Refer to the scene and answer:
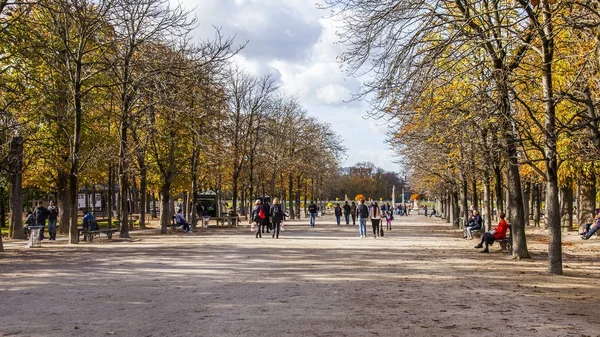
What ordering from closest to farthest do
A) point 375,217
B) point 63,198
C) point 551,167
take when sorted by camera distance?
point 551,167
point 375,217
point 63,198

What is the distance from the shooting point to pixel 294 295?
11211 millimetres

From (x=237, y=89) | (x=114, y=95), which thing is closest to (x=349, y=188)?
(x=237, y=89)

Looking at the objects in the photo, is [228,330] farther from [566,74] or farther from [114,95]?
[114,95]

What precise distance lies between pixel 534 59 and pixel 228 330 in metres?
14.4

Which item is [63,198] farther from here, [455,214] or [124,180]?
[455,214]

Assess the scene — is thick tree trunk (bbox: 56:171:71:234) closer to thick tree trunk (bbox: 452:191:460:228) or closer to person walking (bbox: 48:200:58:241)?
person walking (bbox: 48:200:58:241)

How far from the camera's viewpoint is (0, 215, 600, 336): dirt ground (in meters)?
8.42

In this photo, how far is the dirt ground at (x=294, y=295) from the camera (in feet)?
27.6

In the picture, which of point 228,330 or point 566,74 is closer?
point 228,330

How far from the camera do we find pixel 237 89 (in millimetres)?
48469

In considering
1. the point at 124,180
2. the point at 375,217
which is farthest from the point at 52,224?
the point at 375,217

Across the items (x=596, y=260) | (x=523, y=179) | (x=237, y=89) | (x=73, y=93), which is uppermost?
(x=237, y=89)

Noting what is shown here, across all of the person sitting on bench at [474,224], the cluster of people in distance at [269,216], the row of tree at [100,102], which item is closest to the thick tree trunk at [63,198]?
the row of tree at [100,102]

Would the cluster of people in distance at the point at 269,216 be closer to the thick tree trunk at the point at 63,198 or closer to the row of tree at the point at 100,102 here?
the row of tree at the point at 100,102
